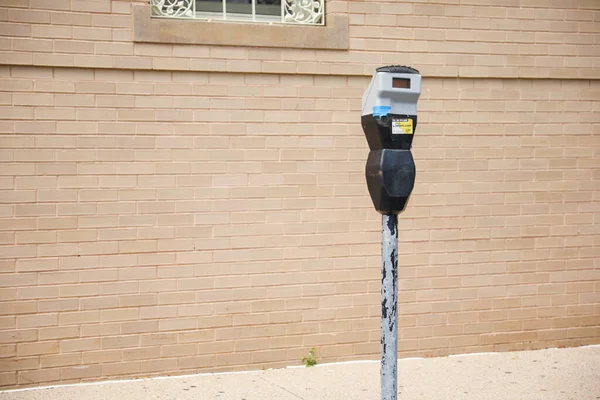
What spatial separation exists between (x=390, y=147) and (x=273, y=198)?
248cm

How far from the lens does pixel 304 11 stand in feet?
21.7

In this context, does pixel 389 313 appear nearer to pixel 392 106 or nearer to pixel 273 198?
pixel 392 106

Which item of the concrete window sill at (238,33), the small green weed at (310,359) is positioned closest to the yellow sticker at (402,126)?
the concrete window sill at (238,33)

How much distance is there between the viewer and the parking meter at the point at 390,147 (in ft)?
13.3

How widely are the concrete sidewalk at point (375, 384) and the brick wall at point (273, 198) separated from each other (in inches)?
6.6

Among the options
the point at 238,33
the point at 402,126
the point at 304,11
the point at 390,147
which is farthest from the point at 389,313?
the point at 304,11

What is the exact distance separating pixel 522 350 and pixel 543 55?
2515mm

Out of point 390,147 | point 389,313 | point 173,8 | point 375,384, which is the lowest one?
point 375,384

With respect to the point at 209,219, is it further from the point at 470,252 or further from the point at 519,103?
the point at 519,103

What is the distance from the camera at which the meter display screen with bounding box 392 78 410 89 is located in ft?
13.3

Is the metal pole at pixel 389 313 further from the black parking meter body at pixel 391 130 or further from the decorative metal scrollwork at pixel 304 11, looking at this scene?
the decorative metal scrollwork at pixel 304 11

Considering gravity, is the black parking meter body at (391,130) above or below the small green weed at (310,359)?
above

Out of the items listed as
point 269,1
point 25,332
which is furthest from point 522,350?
point 25,332

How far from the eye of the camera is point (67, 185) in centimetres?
603
